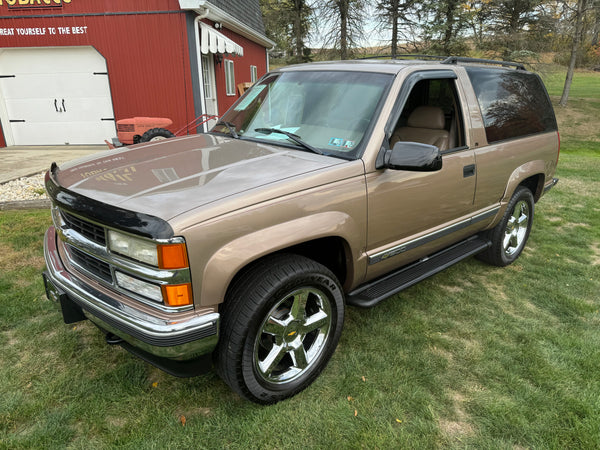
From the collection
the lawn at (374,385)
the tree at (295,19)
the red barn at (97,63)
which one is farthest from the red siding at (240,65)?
the tree at (295,19)

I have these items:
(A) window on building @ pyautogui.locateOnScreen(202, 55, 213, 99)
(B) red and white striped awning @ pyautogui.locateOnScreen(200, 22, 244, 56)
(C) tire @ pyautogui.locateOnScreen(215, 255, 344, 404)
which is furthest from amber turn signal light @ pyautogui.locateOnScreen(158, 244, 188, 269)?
(A) window on building @ pyautogui.locateOnScreen(202, 55, 213, 99)

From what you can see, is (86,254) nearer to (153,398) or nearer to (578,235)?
(153,398)

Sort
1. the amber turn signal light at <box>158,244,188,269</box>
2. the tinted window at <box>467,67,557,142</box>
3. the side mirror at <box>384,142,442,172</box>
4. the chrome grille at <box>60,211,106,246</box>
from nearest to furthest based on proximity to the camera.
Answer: the amber turn signal light at <box>158,244,188,269</box>
the chrome grille at <box>60,211,106,246</box>
the side mirror at <box>384,142,442,172</box>
the tinted window at <box>467,67,557,142</box>

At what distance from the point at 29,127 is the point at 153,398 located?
11.8m

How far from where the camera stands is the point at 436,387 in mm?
2779

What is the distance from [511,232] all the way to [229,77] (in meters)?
11.9

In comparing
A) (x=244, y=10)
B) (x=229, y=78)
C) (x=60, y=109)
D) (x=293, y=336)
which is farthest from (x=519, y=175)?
(x=244, y=10)

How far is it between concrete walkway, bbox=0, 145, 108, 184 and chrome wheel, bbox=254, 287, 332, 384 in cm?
677

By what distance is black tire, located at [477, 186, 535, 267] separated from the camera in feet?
14.1

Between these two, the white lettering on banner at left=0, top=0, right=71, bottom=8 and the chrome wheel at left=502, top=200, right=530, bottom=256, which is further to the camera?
the white lettering on banner at left=0, top=0, right=71, bottom=8

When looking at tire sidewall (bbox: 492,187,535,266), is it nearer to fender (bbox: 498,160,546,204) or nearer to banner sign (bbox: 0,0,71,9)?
fender (bbox: 498,160,546,204)

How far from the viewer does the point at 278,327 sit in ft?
8.33

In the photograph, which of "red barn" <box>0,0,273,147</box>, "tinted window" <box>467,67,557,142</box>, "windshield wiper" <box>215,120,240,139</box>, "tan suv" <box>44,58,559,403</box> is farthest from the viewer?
"red barn" <box>0,0,273,147</box>

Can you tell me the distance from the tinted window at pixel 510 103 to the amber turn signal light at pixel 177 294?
2.85 metres
